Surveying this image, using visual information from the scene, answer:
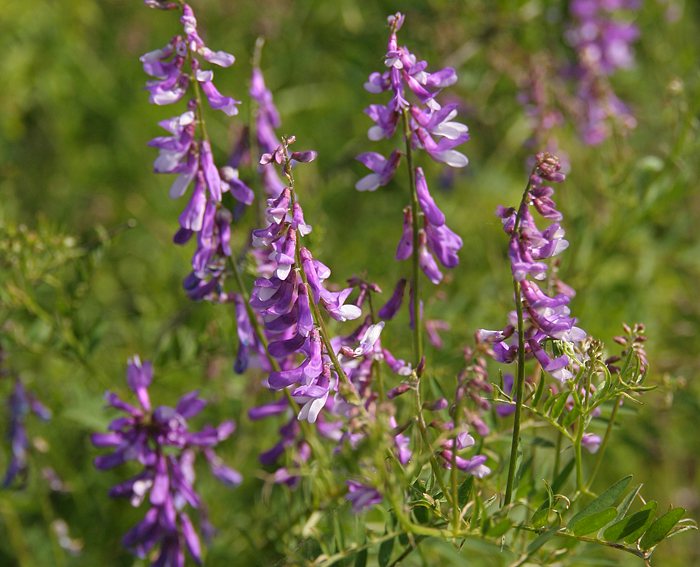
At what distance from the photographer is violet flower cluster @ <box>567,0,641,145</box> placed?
3.54 m

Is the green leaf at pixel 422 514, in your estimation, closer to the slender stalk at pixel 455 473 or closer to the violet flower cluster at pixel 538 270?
the slender stalk at pixel 455 473

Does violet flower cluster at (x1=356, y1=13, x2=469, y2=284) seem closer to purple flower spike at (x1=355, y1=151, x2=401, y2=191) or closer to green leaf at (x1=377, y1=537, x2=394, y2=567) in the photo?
purple flower spike at (x1=355, y1=151, x2=401, y2=191)

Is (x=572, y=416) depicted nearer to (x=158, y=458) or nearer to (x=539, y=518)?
(x=539, y=518)

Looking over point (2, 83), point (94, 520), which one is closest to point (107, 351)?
point (94, 520)

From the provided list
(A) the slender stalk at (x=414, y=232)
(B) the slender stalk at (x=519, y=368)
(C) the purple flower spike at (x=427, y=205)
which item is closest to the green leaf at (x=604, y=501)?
(B) the slender stalk at (x=519, y=368)

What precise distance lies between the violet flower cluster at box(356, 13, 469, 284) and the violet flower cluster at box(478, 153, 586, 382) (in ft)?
0.56

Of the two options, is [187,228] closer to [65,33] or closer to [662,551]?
[662,551]

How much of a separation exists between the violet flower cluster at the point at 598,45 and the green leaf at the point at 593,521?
7.26ft

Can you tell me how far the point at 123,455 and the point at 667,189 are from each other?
175 cm

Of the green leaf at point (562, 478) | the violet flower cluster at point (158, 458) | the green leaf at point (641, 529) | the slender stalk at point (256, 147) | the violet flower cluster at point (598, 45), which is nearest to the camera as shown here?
the green leaf at point (641, 529)

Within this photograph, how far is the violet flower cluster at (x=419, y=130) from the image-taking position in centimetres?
159

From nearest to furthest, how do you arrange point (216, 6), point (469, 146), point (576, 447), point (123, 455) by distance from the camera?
point (576, 447) → point (123, 455) → point (469, 146) → point (216, 6)

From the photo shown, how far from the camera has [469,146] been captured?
13.9 ft

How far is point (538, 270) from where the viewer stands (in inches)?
57.1
